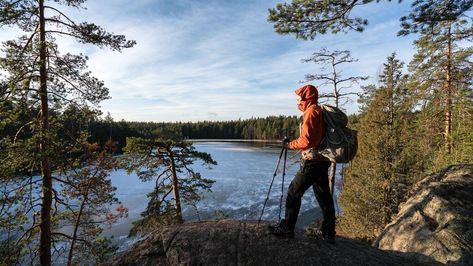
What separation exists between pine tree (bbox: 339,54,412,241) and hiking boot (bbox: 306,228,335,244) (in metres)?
11.6

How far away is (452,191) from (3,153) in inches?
426

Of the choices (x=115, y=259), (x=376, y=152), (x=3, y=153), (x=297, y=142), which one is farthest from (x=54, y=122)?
(x=376, y=152)

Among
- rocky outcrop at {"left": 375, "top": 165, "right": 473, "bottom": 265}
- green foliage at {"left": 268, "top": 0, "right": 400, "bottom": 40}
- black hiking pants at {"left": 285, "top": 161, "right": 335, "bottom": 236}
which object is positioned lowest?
rocky outcrop at {"left": 375, "top": 165, "right": 473, "bottom": 265}

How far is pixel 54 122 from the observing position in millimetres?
8781

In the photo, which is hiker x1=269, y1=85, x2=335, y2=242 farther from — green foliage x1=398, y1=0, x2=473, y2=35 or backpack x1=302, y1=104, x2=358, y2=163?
green foliage x1=398, y1=0, x2=473, y2=35

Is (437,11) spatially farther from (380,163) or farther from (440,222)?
(380,163)

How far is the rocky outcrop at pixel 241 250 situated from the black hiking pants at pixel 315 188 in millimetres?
297

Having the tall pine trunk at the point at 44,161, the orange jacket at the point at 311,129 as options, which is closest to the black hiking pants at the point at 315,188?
the orange jacket at the point at 311,129

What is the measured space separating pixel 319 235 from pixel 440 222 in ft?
11.7

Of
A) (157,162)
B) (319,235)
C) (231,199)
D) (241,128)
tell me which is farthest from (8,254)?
(241,128)

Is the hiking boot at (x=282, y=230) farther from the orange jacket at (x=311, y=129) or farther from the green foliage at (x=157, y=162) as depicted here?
the green foliage at (x=157, y=162)

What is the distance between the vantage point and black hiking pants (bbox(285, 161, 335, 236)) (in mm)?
4336

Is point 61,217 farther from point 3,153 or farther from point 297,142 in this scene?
point 297,142

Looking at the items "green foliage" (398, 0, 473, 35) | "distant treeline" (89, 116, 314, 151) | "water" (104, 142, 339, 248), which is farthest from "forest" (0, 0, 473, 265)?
"distant treeline" (89, 116, 314, 151)
